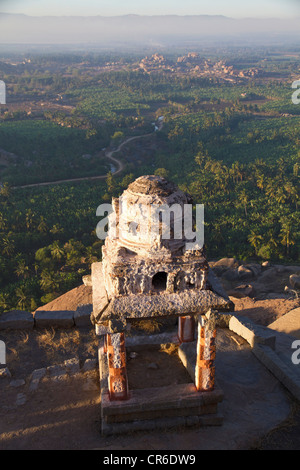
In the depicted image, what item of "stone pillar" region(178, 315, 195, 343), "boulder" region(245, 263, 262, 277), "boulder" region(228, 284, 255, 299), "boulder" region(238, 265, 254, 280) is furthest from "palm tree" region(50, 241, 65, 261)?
"stone pillar" region(178, 315, 195, 343)

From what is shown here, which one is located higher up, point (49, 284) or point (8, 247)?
point (8, 247)

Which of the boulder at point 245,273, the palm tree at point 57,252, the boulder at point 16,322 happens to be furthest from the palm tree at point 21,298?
the boulder at point 245,273

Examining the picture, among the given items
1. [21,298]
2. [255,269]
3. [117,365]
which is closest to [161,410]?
[117,365]

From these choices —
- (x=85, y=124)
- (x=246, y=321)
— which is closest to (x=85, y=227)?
(x=246, y=321)

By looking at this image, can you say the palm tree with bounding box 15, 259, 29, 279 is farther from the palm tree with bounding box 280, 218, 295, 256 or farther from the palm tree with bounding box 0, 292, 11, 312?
the palm tree with bounding box 280, 218, 295, 256

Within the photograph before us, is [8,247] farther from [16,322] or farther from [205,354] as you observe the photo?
[205,354]
